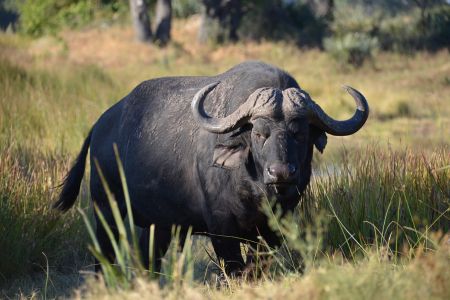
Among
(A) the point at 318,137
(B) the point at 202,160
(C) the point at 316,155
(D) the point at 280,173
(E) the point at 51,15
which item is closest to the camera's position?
(D) the point at 280,173

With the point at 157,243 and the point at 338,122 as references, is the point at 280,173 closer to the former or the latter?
the point at 338,122

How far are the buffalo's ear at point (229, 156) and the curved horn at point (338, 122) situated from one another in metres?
0.52

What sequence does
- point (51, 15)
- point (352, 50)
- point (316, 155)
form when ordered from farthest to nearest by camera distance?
1. point (51, 15)
2. point (352, 50)
3. point (316, 155)

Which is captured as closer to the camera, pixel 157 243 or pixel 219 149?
pixel 219 149

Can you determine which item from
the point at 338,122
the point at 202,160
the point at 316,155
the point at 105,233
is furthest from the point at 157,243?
the point at 316,155

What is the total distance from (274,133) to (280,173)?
0.39 metres

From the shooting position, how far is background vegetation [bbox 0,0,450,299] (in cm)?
483

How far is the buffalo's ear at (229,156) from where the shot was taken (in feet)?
21.3

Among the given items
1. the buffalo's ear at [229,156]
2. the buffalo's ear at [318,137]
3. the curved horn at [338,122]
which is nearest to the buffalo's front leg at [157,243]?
the buffalo's ear at [229,156]

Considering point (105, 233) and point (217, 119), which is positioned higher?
point (217, 119)

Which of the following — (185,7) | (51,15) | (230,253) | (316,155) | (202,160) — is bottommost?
(185,7)

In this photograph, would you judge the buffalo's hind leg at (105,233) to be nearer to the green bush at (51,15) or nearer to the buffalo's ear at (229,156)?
the buffalo's ear at (229,156)

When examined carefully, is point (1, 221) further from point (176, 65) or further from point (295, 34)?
point (295, 34)

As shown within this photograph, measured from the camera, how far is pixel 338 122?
6.63 meters
